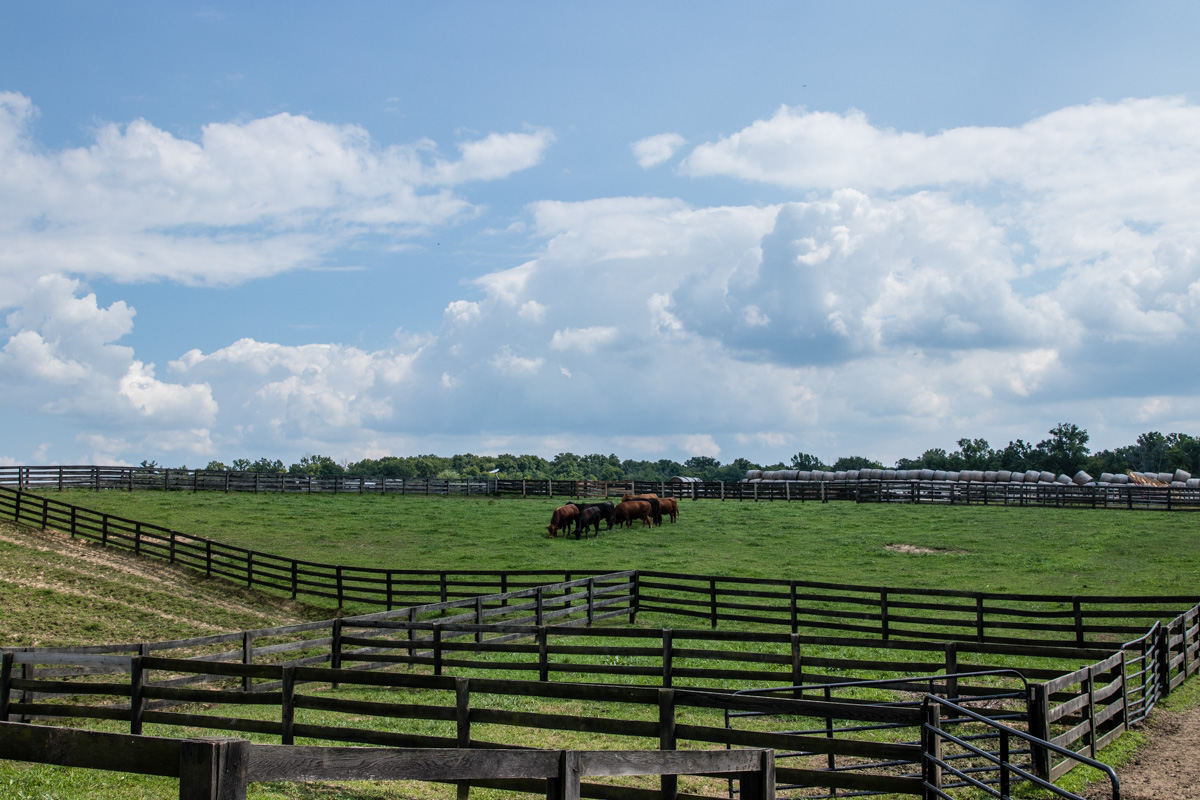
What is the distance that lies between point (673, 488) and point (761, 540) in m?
19.3

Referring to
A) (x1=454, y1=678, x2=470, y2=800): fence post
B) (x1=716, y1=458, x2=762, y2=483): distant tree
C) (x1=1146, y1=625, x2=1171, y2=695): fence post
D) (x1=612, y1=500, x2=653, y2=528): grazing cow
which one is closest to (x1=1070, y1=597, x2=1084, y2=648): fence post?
(x1=1146, y1=625, x2=1171, y2=695): fence post

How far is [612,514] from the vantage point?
38.5 metres

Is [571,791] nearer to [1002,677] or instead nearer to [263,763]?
[263,763]

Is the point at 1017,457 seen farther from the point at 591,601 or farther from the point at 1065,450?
the point at 591,601

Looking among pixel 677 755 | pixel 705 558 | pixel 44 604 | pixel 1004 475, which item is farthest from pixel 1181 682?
pixel 1004 475

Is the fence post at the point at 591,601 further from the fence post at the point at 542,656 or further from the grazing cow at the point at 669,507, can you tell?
the grazing cow at the point at 669,507

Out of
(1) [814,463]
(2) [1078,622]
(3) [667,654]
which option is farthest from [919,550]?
(1) [814,463]

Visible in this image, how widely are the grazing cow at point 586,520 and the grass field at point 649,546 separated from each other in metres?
1.32

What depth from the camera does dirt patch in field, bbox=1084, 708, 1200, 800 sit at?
8453 mm

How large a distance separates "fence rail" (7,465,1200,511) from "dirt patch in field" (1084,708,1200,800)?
35024mm

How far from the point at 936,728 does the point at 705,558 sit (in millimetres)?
22495

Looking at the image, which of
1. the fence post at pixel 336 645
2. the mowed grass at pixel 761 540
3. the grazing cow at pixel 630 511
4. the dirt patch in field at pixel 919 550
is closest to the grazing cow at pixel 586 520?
the mowed grass at pixel 761 540

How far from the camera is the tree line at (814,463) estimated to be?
10975cm

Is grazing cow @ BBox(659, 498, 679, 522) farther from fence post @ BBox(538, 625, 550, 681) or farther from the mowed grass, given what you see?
fence post @ BBox(538, 625, 550, 681)
